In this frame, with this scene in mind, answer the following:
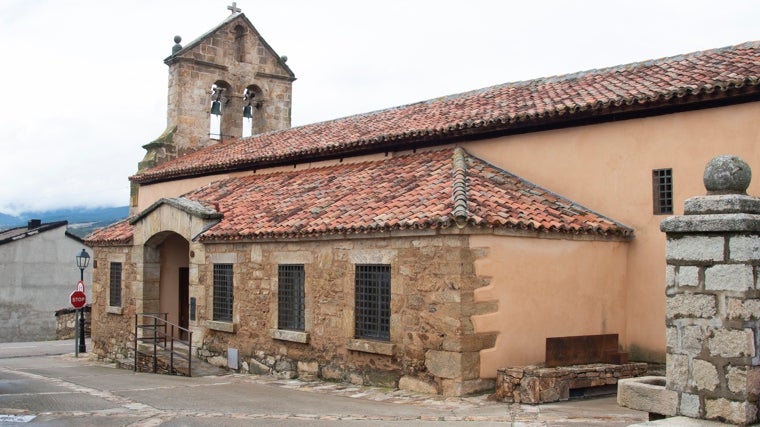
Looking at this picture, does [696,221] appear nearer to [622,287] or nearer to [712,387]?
[712,387]

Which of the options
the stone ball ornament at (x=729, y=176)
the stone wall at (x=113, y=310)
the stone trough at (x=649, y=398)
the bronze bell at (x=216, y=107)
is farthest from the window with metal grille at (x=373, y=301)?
the bronze bell at (x=216, y=107)

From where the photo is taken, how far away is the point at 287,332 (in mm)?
13766

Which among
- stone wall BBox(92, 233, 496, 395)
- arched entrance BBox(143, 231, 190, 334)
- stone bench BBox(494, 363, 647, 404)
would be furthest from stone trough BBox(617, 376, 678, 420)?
arched entrance BBox(143, 231, 190, 334)

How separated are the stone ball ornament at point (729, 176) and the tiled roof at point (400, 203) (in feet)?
16.3

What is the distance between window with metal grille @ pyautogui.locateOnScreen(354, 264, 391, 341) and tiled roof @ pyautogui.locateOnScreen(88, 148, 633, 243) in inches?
26.8

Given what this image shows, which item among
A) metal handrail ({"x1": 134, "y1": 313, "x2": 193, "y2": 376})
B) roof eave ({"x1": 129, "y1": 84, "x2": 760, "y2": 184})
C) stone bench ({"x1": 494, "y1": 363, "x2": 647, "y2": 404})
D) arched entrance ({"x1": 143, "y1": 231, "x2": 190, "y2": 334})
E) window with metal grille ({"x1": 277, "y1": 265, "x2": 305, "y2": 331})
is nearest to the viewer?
stone bench ({"x1": 494, "y1": 363, "x2": 647, "y2": 404})

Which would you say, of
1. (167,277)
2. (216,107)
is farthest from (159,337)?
(216,107)

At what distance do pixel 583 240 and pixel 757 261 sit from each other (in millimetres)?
6664

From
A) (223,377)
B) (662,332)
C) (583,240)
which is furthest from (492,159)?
(223,377)

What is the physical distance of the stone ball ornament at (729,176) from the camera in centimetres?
594

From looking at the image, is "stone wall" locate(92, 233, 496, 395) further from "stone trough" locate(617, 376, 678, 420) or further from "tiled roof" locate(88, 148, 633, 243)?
"stone trough" locate(617, 376, 678, 420)

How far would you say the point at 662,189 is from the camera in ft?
41.4

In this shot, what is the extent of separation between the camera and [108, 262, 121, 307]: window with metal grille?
64.9 feet

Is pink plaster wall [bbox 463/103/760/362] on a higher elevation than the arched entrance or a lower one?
higher
